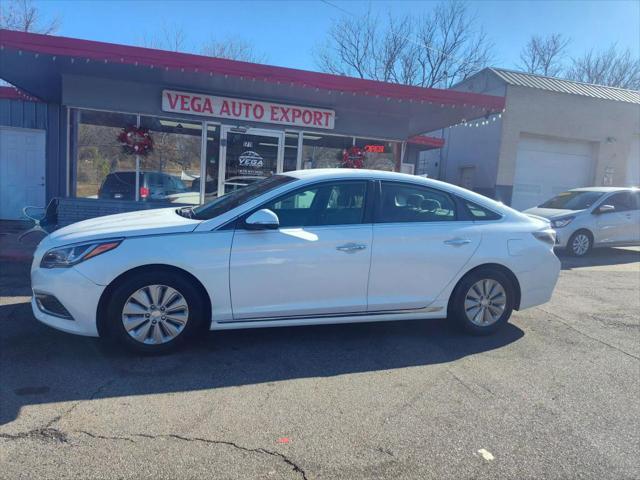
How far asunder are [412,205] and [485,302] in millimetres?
1222

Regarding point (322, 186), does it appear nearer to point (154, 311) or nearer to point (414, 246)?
point (414, 246)

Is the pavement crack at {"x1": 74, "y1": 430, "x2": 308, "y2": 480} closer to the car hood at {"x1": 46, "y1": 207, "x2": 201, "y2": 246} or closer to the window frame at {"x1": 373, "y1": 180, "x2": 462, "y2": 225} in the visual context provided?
the car hood at {"x1": 46, "y1": 207, "x2": 201, "y2": 246}

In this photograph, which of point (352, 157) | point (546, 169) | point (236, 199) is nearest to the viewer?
point (236, 199)

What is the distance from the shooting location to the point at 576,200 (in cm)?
1146

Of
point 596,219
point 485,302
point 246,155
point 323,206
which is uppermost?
point 246,155

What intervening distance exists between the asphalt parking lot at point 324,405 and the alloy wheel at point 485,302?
0.21m

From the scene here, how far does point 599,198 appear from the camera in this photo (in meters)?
11.1

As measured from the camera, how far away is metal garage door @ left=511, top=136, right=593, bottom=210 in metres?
16.6

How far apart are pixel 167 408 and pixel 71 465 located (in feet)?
2.35

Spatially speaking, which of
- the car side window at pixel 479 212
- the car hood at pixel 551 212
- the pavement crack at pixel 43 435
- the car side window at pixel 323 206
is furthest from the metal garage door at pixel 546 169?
the pavement crack at pixel 43 435

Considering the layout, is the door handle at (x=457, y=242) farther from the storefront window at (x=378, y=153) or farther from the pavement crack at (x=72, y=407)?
the storefront window at (x=378, y=153)

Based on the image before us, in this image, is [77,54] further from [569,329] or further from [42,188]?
[569,329]

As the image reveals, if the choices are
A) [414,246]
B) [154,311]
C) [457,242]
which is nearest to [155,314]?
[154,311]

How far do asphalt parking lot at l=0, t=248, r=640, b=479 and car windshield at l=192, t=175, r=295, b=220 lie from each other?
1.17 meters
